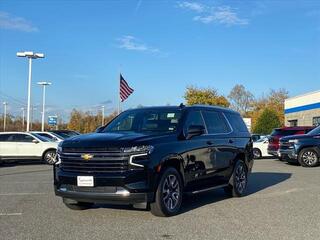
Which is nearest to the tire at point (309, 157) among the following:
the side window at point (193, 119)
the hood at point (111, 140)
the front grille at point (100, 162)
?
the side window at point (193, 119)

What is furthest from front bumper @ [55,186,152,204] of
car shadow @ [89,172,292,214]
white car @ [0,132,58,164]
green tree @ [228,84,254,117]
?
green tree @ [228,84,254,117]

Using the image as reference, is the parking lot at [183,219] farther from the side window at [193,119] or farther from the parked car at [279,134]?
the parked car at [279,134]

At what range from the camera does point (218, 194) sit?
11.4 m

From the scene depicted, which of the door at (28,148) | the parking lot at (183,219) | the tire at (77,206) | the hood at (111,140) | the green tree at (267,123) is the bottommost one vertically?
the parking lot at (183,219)

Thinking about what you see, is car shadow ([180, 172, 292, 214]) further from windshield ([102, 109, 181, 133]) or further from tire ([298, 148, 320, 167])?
tire ([298, 148, 320, 167])

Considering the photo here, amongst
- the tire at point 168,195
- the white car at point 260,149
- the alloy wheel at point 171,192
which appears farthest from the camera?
the white car at point 260,149

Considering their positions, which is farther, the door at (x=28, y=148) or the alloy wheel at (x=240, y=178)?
the door at (x=28, y=148)

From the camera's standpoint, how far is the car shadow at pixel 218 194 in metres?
9.42

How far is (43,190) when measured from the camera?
11.9 m

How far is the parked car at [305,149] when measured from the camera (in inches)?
780

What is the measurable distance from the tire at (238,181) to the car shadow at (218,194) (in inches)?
7.0

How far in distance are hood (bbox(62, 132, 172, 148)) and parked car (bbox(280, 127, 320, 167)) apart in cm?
1270

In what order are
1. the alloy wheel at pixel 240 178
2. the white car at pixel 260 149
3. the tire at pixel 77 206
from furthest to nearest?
the white car at pixel 260 149 → the alloy wheel at pixel 240 178 → the tire at pixel 77 206

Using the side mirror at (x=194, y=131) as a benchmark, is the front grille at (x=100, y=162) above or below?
below
